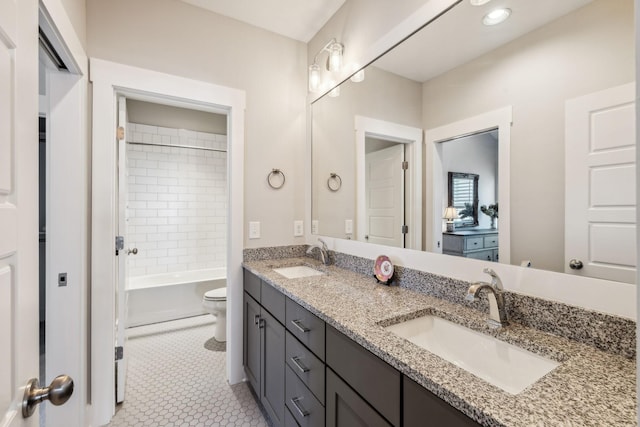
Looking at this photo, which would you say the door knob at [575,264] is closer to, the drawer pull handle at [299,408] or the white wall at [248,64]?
the drawer pull handle at [299,408]

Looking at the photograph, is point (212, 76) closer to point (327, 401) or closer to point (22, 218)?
point (22, 218)

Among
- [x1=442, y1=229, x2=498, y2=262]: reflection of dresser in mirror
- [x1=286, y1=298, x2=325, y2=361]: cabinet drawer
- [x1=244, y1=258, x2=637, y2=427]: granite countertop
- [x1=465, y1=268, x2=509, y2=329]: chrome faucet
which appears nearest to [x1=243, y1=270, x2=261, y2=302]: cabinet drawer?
[x1=286, y1=298, x2=325, y2=361]: cabinet drawer

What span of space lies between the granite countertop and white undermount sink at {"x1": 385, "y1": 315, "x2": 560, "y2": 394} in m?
0.03

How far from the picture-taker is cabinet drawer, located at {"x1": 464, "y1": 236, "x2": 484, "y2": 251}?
3.85ft

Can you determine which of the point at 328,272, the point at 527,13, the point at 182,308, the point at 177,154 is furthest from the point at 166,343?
the point at 527,13

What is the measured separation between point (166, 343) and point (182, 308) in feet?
1.83

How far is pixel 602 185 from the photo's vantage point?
2.78 feet

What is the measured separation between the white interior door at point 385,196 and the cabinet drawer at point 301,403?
2.69ft

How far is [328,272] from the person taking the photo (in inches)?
71.7

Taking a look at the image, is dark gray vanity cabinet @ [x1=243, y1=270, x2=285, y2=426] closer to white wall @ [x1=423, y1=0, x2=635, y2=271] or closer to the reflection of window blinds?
the reflection of window blinds

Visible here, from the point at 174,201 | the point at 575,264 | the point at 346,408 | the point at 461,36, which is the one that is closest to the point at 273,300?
the point at 346,408

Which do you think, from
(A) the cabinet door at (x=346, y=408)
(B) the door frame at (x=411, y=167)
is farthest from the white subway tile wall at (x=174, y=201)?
(A) the cabinet door at (x=346, y=408)

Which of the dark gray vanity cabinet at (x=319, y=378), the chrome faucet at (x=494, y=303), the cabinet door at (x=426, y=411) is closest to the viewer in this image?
the cabinet door at (x=426, y=411)

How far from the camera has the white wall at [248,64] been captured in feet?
5.73
